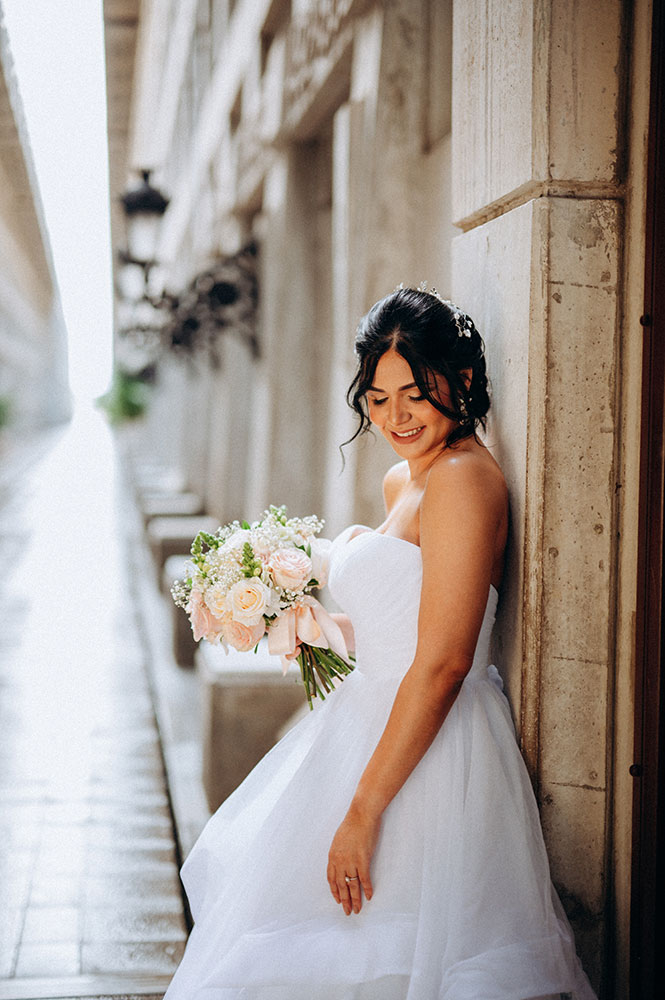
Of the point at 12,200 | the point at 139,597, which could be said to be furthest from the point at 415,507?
the point at 12,200

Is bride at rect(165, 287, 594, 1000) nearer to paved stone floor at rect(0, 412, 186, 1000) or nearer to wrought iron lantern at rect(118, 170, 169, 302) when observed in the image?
paved stone floor at rect(0, 412, 186, 1000)

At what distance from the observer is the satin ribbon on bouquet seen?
7.87 ft

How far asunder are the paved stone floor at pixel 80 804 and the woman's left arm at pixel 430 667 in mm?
1542

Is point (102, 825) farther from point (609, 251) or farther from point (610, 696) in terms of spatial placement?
point (609, 251)

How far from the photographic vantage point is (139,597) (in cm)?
1018

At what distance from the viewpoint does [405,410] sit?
2236mm

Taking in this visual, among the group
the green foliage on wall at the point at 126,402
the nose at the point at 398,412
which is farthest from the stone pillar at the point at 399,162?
the green foliage on wall at the point at 126,402

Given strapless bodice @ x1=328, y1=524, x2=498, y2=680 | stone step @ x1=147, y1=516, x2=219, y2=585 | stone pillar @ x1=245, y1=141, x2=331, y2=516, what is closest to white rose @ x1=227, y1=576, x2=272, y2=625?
strapless bodice @ x1=328, y1=524, x2=498, y2=680

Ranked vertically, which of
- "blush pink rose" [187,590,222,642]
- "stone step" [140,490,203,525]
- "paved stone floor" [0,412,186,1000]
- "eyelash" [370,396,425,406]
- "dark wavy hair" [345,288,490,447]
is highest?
"dark wavy hair" [345,288,490,447]

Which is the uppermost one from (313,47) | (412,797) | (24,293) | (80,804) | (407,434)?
(24,293)

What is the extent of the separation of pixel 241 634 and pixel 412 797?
1.70 ft

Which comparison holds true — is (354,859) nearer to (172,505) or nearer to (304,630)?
(304,630)

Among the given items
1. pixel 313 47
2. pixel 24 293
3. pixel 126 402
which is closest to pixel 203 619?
pixel 313 47

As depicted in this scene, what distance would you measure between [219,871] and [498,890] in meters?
0.65
